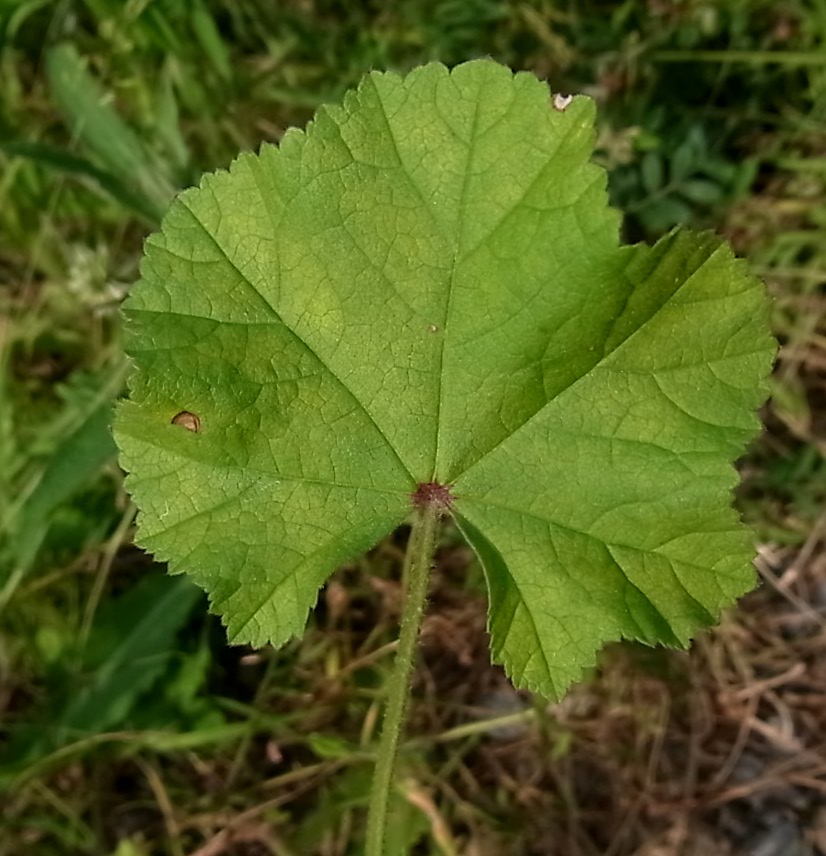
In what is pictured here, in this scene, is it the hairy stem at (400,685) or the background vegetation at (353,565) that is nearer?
the hairy stem at (400,685)

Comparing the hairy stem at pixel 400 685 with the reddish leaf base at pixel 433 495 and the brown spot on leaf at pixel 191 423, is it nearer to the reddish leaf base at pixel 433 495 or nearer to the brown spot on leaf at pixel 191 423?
the reddish leaf base at pixel 433 495

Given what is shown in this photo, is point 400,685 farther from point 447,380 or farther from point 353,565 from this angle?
point 353,565

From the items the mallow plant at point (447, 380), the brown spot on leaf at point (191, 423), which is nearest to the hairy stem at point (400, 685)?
the mallow plant at point (447, 380)

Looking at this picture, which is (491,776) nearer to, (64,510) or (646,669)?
(646,669)

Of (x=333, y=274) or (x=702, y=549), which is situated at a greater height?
(x=333, y=274)

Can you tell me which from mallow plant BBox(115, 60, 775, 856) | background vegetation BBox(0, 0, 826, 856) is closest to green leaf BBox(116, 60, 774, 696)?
mallow plant BBox(115, 60, 775, 856)

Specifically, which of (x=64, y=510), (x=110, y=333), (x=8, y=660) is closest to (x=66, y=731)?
(x=8, y=660)

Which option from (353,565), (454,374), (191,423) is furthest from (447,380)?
(353,565)
